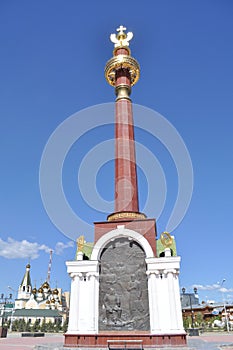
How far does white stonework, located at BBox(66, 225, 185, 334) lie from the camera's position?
15969mm

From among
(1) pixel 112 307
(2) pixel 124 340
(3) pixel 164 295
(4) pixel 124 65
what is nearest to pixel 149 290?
(3) pixel 164 295

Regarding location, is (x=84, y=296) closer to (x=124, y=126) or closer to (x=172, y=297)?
(x=172, y=297)

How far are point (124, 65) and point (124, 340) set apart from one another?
2012cm

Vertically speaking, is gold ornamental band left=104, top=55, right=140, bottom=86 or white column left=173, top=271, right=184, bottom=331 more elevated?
gold ornamental band left=104, top=55, right=140, bottom=86

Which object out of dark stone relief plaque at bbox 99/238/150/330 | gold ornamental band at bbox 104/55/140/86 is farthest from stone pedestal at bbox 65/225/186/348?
gold ornamental band at bbox 104/55/140/86

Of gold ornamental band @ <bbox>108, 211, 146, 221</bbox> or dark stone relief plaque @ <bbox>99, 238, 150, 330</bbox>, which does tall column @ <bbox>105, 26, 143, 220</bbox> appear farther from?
dark stone relief plaque @ <bbox>99, 238, 150, 330</bbox>

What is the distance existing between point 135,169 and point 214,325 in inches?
1673

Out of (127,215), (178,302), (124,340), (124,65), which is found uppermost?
(124,65)

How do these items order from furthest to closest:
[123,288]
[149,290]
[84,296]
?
[84,296], [123,288], [149,290]

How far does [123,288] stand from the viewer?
55.9 ft

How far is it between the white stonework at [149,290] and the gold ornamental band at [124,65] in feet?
45.4

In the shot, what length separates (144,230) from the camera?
1823 centimetres

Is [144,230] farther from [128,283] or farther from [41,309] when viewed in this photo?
[41,309]

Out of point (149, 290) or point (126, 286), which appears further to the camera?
point (126, 286)
